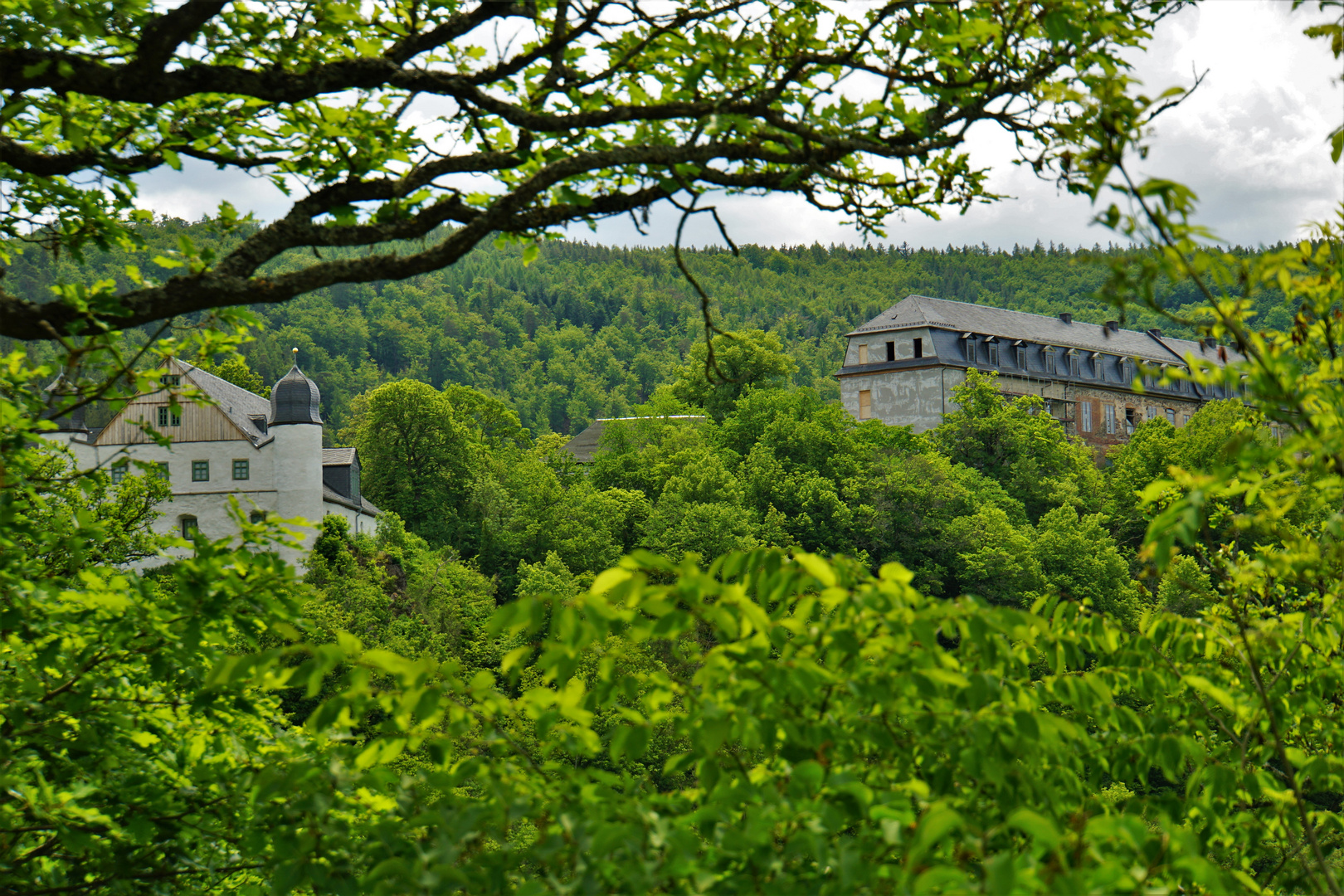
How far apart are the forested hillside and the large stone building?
3435 centimetres

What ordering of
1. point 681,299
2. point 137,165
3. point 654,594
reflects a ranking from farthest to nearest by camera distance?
point 681,299
point 137,165
point 654,594

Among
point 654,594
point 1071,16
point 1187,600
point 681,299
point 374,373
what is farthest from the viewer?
point 681,299

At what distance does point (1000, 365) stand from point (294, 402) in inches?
1812

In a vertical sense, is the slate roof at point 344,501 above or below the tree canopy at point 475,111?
below

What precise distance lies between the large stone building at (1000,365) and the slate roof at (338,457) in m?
34.5

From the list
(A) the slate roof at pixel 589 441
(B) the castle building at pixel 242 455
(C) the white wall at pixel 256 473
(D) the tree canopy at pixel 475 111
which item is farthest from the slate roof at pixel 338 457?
(D) the tree canopy at pixel 475 111

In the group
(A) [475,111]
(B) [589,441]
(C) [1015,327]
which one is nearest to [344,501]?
(B) [589,441]

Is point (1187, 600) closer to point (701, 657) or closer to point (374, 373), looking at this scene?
point (701, 657)

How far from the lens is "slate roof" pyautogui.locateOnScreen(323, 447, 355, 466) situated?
190 feet

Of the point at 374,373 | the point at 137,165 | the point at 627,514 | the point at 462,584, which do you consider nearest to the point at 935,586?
the point at 627,514

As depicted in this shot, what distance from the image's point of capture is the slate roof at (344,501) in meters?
55.2

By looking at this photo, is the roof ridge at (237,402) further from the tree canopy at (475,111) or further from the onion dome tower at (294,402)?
the tree canopy at (475,111)

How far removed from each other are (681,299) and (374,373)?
56822 millimetres

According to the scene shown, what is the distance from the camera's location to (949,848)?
271cm
